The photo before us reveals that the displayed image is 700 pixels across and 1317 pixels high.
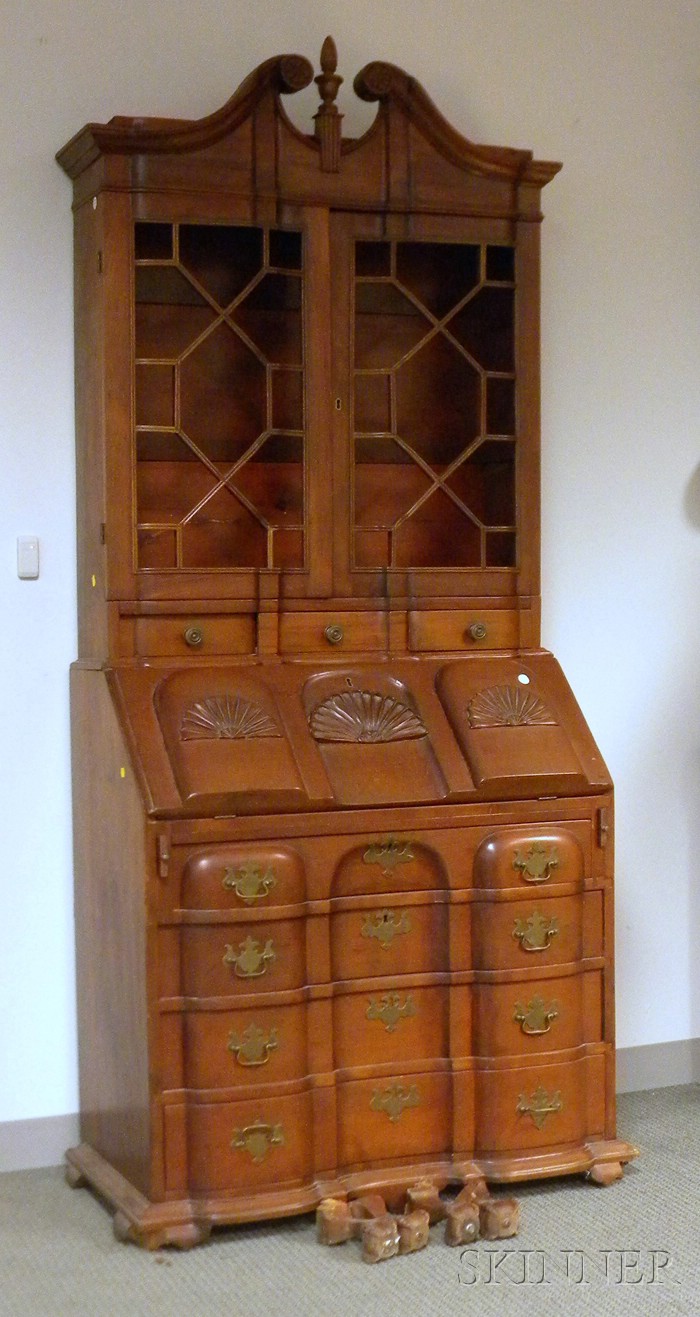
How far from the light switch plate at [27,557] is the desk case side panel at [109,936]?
23 centimetres

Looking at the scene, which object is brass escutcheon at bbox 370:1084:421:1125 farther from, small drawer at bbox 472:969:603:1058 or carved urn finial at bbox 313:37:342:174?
carved urn finial at bbox 313:37:342:174

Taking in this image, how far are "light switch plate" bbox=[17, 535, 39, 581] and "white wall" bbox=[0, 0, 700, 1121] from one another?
0.06 feet

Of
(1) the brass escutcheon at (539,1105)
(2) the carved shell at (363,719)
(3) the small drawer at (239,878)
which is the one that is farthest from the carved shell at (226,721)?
(1) the brass escutcheon at (539,1105)

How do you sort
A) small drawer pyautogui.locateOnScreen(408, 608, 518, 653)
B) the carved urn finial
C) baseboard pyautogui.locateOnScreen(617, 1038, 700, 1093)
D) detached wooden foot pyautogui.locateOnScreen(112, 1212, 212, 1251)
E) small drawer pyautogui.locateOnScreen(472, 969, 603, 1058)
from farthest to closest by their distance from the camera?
1. baseboard pyautogui.locateOnScreen(617, 1038, 700, 1093)
2. small drawer pyautogui.locateOnScreen(408, 608, 518, 653)
3. the carved urn finial
4. small drawer pyautogui.locateOnScreen(472, 969, 603, 1058)
5. detached wooden foot pyautogui.locateOnScreen(112, 1212, 212, 1251)

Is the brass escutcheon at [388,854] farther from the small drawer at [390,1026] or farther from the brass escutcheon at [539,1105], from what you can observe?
the brass escutcheon at [539,1105]

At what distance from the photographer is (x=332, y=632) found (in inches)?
124

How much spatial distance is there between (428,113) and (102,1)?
28.7 inches

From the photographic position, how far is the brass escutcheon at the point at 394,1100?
9.63ft

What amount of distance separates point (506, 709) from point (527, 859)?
1.02 ft

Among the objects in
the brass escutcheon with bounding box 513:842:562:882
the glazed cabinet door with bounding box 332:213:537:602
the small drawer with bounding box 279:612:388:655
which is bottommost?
the brass escutcheon with bounding box 513:842:562:882

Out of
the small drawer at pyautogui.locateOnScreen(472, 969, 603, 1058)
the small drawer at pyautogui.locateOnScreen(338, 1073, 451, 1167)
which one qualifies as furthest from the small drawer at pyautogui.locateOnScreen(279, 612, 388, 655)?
the small drawer at pyautogui.locateOnScreen(338, 1073, 451, 1167)

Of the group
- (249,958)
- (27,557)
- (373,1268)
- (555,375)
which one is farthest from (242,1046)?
(555,375)

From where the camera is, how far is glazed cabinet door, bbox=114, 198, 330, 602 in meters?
3.06

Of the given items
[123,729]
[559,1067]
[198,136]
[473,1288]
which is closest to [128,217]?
[198,136]
